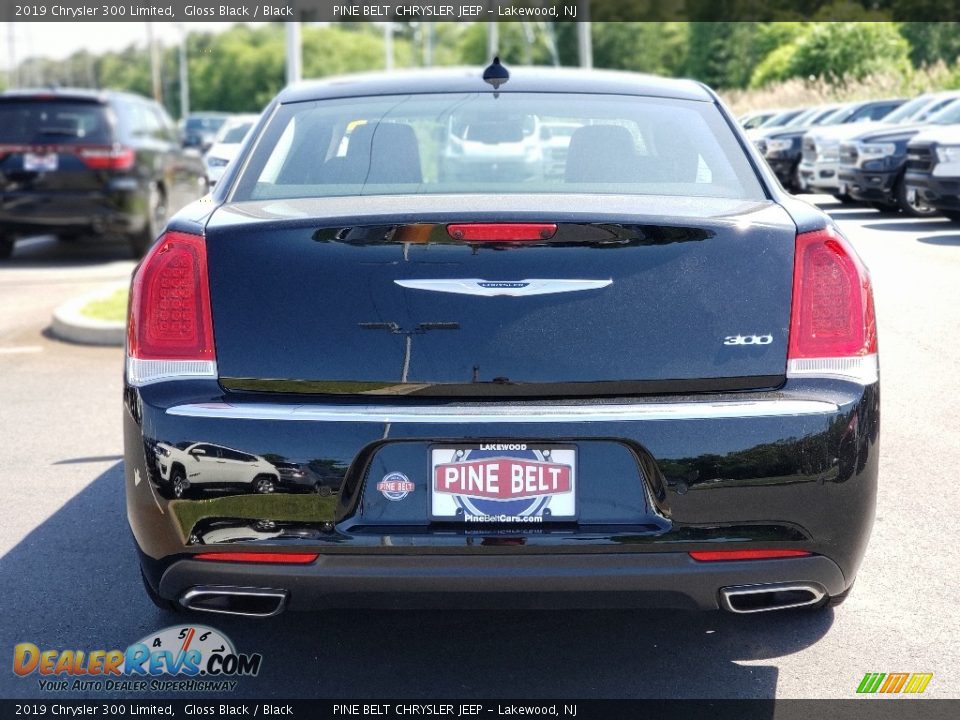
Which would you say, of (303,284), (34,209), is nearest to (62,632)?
(303,284)

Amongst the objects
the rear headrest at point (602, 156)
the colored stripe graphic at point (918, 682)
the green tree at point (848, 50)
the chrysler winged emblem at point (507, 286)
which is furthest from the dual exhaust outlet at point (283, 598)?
the green tree at point (848, 50)

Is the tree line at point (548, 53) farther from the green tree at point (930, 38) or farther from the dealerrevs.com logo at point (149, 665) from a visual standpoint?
the dealerrevs.com logo at point (149, 665)

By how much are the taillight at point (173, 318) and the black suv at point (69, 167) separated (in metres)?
11.2

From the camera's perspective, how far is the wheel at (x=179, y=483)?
313cm

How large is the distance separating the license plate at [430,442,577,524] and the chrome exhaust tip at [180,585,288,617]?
0.44 metres

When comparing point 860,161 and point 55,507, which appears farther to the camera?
point 860,161

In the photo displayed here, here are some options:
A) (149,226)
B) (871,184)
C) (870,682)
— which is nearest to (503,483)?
(870,682)

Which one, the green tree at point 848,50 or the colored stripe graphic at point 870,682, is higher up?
the colored stripe graphic at point 870,682

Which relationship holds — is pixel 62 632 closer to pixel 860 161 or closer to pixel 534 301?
pixel 534 301

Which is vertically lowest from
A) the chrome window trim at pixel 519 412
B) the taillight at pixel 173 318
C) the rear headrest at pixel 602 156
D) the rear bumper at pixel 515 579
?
the rear bumper at pixel 515 579

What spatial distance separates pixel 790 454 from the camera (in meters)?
3.07

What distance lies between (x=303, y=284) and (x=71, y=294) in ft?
30.1

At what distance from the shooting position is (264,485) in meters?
3.07

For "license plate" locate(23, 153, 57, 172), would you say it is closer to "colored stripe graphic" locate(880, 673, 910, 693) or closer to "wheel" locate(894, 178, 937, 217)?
"wheel" locate(894, 178, 937, 217)
